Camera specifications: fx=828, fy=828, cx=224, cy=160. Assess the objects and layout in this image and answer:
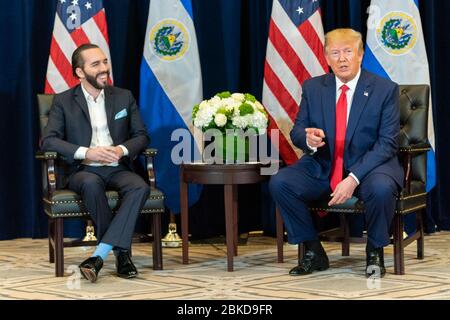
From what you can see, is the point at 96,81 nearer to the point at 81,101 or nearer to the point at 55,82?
the point at 81,101

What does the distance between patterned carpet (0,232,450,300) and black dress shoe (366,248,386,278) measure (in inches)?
2.2

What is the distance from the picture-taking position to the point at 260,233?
644cm

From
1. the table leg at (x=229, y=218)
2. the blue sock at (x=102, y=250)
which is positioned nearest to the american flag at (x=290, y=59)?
the table leg at (x=229, y=218)

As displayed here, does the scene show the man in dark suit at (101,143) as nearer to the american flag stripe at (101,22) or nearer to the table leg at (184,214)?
the table leg at (184,214)

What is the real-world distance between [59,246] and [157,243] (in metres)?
0.56

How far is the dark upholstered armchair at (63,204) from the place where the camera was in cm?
461

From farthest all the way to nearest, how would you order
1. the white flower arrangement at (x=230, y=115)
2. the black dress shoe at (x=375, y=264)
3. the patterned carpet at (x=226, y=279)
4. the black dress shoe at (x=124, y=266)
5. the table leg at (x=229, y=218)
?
1. the white flower arrangement at (x=230, y=115)
2. the table leg at (x=229, y=218)
3. the black dress shoe at (x=124, y=266)
4. the black dress shoe at (x=375, y=264)
5. the patterned carpet at (x=226, y=279)

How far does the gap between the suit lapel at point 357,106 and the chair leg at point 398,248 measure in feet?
1.69

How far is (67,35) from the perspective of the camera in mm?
5762

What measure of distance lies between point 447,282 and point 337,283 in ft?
1.86

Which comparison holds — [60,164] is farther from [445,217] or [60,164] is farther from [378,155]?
[445,217]

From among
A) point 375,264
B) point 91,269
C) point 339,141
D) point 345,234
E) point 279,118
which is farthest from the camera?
point 279,118

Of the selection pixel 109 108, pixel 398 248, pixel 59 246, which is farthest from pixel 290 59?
pixel 59 246

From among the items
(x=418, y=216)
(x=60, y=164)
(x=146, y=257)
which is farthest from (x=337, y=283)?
(x=60, y=164)
